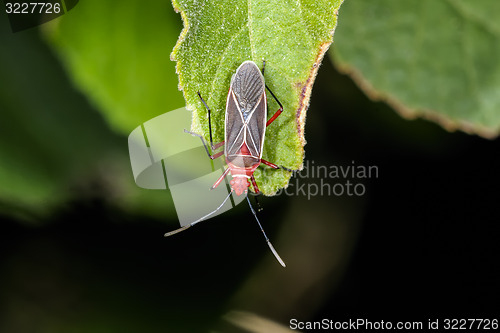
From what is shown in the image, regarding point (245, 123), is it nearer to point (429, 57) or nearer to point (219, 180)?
point (219, 180)

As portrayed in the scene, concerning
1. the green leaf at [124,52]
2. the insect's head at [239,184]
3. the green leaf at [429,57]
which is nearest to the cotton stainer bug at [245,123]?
the insect's head at [239,184]

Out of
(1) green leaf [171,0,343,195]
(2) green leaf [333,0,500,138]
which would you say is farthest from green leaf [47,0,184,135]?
(2) green leaf [333,0,500,138]

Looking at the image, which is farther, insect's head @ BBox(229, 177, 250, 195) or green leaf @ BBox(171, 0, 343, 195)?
insect's head @ BBox(229, 177, 250, 195)

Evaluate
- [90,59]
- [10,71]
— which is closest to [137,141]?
[90,59]

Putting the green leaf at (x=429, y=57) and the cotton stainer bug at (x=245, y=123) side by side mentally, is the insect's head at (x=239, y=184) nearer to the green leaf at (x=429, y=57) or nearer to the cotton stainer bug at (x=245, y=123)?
the cotton stainer bug at (x=245, y=123)

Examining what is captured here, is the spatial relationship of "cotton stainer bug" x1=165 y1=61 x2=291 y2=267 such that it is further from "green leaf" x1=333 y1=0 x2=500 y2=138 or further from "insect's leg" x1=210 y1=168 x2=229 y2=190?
"green leaf" x1=333 y1=0 x2=500 y2=138

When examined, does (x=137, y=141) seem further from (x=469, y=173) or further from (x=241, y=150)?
(x=469, y=173)
